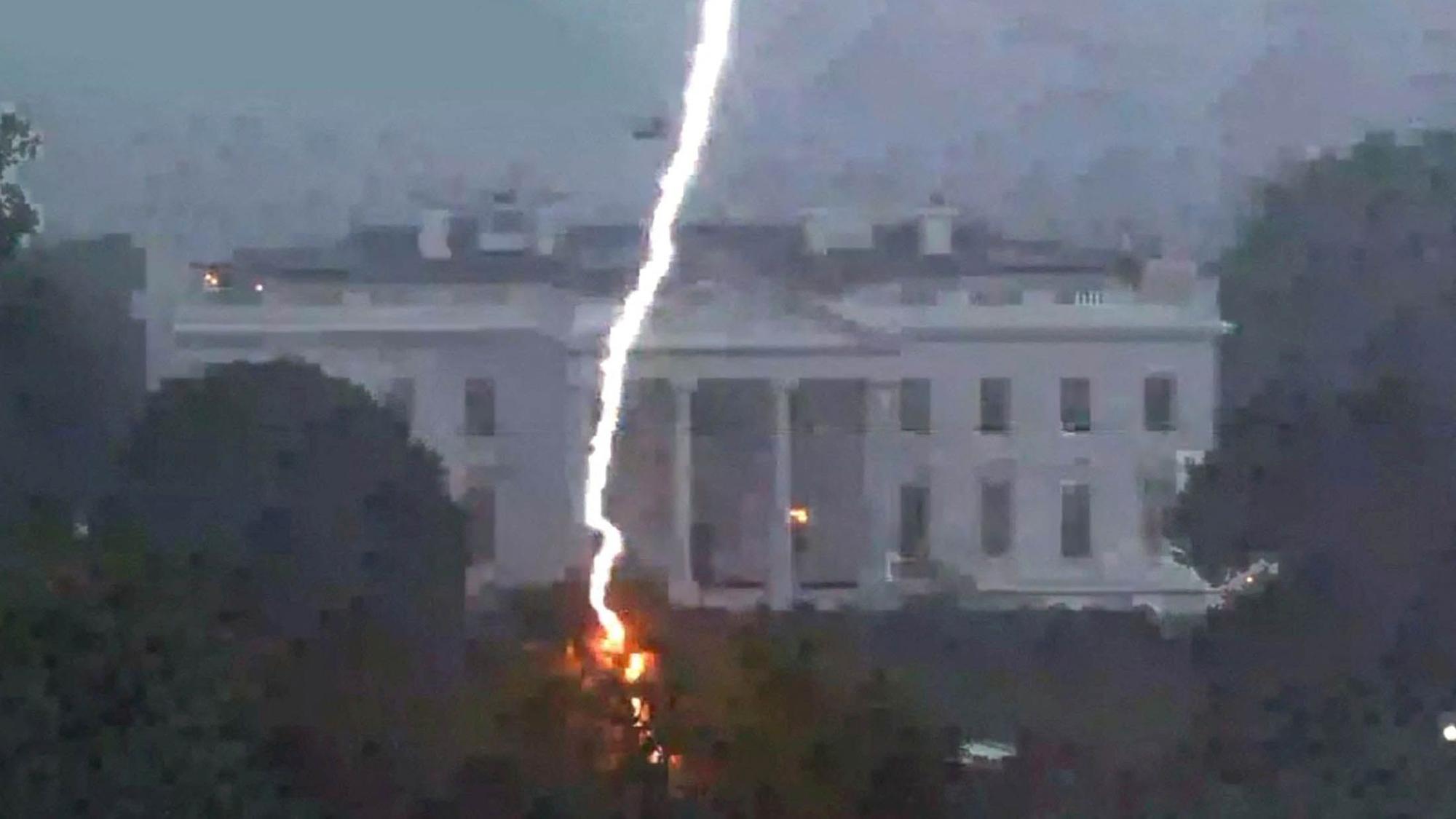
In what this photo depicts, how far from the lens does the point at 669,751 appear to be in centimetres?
342

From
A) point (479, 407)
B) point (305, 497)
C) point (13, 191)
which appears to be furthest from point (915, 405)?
point (13, 191)

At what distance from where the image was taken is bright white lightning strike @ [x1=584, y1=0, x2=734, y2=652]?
3.59m

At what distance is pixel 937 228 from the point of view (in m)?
3.77

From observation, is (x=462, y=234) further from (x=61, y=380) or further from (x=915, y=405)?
(x=915, y=405)

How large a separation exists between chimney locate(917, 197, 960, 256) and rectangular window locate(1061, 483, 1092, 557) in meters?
0.49

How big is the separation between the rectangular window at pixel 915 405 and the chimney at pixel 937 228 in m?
0.24

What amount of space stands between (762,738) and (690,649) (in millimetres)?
206

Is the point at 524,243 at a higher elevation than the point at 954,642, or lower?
higher

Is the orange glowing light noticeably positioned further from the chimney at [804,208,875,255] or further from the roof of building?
the chimney at [804,208,875,255]

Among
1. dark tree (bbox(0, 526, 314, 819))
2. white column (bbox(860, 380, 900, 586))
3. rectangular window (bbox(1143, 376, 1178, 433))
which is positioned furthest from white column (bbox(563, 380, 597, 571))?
rectangular window (bbox(1143, 376, 1178, 433))

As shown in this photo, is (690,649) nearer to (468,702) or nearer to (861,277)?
(468,702)

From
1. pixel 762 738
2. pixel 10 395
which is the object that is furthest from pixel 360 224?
pixel 762 738

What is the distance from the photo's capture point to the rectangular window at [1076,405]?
3.65 metres

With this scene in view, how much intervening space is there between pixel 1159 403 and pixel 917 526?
1.61ft
